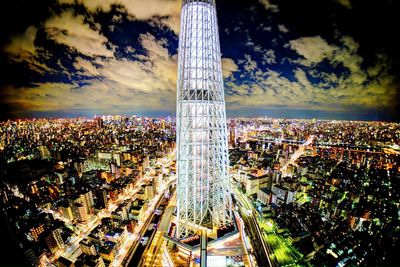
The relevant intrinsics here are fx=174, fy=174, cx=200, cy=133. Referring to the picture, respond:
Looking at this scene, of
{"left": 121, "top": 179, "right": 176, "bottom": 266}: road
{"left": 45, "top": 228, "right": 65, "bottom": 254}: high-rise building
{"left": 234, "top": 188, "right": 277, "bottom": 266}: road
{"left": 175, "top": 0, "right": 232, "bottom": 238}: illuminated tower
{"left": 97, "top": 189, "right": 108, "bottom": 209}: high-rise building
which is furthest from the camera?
{"left": 97, "top": 189, "right": 108, "bottom": 209}: high-rise building

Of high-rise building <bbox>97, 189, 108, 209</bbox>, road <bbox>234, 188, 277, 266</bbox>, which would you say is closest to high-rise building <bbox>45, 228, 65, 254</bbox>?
high-rise building <bbox>97, 189, 108, 209</bbox>

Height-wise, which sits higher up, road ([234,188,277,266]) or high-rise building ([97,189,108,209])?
road ([234,188,277,266])

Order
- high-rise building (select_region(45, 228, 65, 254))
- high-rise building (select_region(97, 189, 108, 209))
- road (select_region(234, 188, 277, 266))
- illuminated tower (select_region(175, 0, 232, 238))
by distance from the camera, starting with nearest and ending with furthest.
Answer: illuminated tower (select_region(175, 0, 232, 238)) → road (select_region(234, 188, 277, 266)) → high-rise building (select_region(45, 228, 65, 254)) → high-rise building (select_region(97, 189, 108, 209))

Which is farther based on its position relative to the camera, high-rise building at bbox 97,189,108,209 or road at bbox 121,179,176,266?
high-rise building at bbox 97,189,108,209

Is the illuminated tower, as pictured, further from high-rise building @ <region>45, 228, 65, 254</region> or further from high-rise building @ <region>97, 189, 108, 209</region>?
high-rise building @ <region>97, 189, 108, 209</region>

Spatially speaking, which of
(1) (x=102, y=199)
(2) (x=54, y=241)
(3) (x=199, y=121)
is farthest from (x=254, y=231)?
(1) (x=102, y=199)

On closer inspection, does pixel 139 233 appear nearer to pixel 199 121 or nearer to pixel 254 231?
pixel 254 231

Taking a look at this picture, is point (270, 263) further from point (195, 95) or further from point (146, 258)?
point (195, 95)

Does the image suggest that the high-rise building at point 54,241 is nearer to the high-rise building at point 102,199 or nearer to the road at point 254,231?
the high-rise building at point 102,199

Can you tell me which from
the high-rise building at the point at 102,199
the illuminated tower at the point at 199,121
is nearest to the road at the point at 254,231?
the illuminated tower at the point at 199,121
